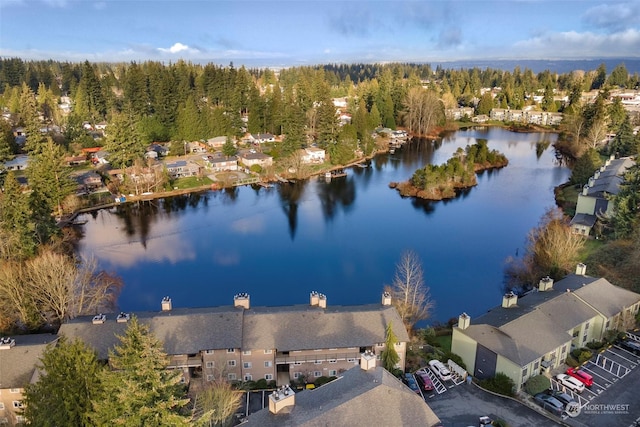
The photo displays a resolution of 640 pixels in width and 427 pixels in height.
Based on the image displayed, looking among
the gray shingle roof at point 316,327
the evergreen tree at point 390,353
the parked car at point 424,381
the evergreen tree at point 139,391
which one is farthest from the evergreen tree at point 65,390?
the parked car at point 424,381

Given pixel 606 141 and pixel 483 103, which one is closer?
pixel 606 141

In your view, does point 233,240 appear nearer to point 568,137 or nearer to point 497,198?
point 497,198

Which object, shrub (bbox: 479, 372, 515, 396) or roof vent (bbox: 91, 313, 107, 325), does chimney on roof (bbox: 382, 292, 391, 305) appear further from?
roof vent (bbox: 91, 313, 107, 325)

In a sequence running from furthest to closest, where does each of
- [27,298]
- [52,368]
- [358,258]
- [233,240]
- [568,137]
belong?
[568,137]
[233,240]
[358,258]
[27,298]
[52,368]

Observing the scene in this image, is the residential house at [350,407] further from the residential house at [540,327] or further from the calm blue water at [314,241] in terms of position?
the calm blue water at [314,241]

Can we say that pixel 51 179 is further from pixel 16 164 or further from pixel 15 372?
pixel 15 372

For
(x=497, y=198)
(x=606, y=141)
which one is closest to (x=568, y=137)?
(x=606, y=141)
